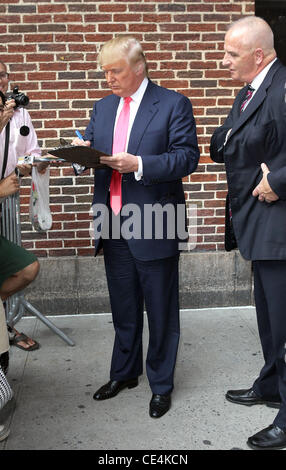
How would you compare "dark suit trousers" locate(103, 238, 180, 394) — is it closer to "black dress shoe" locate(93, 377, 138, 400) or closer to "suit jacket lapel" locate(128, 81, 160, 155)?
"black dress shoe" locate(93, 377, 138, 400)

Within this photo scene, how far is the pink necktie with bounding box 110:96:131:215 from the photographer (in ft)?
9.54

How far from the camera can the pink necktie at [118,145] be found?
114 inches

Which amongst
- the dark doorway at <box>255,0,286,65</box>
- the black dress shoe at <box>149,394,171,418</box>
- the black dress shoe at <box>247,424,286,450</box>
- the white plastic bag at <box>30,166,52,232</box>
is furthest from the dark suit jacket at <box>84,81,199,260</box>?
the dark doorway at <box>255,0,286,65</box>

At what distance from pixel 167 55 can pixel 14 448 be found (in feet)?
11.2

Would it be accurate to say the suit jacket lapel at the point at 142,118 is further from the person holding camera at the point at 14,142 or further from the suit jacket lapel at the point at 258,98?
the person holding camera at the point at 14,142

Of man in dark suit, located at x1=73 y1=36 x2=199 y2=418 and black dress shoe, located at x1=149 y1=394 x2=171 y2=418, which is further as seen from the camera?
black dress shoe, located at x1=149 y1=394 x2=171 y2=418

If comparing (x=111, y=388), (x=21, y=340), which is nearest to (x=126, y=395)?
(x=111, y=388)

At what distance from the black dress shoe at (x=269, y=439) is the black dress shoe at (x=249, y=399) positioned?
1.31ft

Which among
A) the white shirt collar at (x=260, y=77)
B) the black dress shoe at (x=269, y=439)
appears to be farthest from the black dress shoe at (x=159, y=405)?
the white shirt collar at (x=260, y=77)

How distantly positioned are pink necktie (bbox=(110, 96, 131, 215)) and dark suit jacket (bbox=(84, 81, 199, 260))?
0.03 meters

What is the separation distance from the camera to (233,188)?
2.67 meters

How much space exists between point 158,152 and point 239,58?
67cm

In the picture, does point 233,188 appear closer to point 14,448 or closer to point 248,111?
point 248,111
